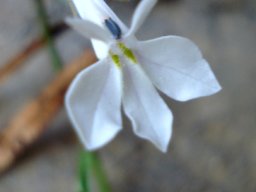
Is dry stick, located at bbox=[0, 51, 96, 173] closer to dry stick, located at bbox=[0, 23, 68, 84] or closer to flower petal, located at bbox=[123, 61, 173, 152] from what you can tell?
dry stick, located at bbox=[0, 23, 68, 84]

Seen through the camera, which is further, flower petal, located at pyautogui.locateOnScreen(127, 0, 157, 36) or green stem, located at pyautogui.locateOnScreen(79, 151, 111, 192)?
green stem, located at pyautogui.locateOnScreen(79, 151, 111, 192)

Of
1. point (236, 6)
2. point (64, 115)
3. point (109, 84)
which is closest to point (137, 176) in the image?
point (64, 115)

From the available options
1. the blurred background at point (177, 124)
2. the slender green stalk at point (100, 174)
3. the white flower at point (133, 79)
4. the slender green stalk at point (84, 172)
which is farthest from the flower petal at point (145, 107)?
the blurred background at point (177, 124)

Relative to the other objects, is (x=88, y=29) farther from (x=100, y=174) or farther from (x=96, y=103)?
(x=100, y=174)

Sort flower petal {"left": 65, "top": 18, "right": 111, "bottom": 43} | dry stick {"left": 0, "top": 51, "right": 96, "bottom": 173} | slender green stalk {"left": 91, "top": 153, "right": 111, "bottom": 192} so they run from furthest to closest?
dry stick {"left": 0, "top": 51, "right": 96, "bottom": 173} → slender green stalk {"left": 91, "top": 153, "right": 111, "bottom": 192} → flower petal {"left": 65, "top": 18, "right": 111, "bottom": 43}

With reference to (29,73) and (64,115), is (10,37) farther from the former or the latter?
(64,115)

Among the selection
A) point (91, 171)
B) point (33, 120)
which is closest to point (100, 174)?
point (91, 171)

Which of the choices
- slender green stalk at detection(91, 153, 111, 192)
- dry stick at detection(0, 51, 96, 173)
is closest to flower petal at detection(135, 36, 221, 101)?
slender green stalk at detection(91, 153, 111, 192)

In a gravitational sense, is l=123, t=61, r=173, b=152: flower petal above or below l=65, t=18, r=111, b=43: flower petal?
below
